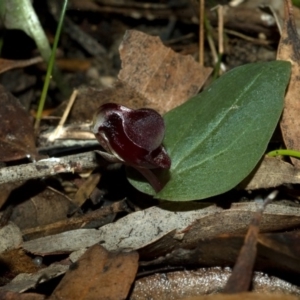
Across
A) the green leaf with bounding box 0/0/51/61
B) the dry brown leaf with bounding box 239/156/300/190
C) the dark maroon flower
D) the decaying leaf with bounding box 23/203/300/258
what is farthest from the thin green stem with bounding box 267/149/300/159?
the green leaf with bounding box 0/0/51/61

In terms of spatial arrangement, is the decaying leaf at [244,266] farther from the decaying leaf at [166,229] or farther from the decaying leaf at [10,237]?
the decaying leaf at [10,237]

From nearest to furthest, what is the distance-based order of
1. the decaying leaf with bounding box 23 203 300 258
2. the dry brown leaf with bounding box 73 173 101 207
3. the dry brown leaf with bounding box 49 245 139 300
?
the dry brown leaf with bounding box 49 245 139 300 < the decaying leaf with bounding box 23 203 300 258 < the dry brown leaf with bounding box 73 173 101 207

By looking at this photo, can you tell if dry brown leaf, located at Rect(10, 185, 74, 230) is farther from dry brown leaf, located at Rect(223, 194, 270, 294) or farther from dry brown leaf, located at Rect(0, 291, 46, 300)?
dry brown leaf, located at Rect(223, 194, 270, 294)

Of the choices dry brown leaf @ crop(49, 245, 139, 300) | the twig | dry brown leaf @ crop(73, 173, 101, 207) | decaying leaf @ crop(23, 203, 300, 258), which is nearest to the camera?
dry brown leaf @ crop(49, 245, 139, 300)

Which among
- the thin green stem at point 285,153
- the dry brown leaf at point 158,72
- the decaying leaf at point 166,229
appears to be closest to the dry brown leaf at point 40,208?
the decaying leaf at point 166,229

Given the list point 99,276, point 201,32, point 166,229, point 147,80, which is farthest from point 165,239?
point 201,32

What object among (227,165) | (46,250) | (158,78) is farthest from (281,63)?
(46,250)

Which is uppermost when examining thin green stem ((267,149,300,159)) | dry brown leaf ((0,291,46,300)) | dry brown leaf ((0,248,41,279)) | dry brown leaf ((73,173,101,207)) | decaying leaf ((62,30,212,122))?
decaying leaf ((62,30,212,122))
